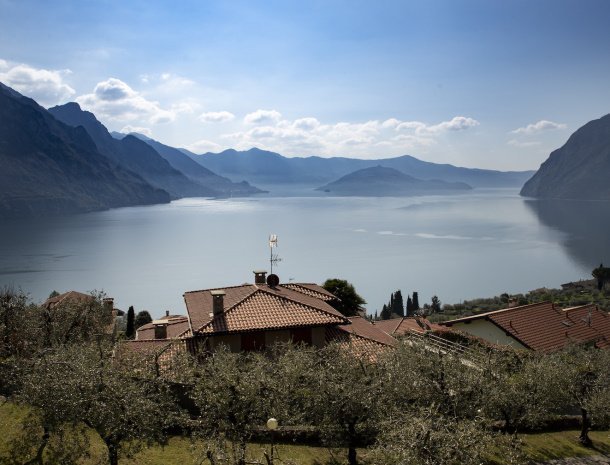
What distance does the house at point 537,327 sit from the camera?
32.6m

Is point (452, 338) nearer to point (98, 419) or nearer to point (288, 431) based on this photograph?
point (288, 431)

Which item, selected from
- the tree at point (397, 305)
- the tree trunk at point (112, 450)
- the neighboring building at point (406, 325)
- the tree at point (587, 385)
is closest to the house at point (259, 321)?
the tree trunk at point (112, 450)

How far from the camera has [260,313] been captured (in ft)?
82.7

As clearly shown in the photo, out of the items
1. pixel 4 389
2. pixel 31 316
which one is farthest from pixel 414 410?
pixel 31 316

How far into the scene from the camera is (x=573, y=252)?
17588 cm

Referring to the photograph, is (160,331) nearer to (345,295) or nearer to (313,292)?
(313,292)

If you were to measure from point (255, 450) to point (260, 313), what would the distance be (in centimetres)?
890

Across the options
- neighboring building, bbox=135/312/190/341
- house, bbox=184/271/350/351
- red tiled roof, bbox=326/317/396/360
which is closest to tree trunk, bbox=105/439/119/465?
house, bbox=184/271/350/351

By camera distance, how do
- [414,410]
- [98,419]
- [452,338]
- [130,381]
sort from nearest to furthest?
1. [98,419]
2. [130,381]
3. [414,410]
4. [452,338]

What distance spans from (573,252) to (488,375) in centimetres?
17935

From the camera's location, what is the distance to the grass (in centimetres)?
1551

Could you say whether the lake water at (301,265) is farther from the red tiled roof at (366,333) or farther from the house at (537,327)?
the red tiled roof at (366,333)

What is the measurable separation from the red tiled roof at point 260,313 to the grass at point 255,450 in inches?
268

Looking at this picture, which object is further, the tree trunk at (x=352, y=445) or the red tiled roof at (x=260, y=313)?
the red tiled roof at (x=260, y=313)
